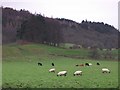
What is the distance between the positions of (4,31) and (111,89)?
169 metres

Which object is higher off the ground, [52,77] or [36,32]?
[36,32]

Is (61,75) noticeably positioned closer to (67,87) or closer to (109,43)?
(67,87)

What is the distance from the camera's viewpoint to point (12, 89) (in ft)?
61.5

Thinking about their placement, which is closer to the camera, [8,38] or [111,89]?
[111,89]

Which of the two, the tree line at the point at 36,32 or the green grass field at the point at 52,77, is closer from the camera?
the green grass field at the point at 52,77

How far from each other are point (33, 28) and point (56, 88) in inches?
4461

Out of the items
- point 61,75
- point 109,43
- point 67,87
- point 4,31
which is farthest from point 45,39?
point 67,87

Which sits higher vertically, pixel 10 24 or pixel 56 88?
pixel 10 24

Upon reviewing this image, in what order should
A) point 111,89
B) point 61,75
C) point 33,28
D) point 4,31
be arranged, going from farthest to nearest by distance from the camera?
1. point 4,31
2. point 33,28
3. point 61,75
4. point 111,89

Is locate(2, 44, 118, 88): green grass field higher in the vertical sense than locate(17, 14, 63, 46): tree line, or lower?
lower

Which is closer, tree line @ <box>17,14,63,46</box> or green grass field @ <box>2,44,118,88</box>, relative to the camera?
green grass field @ <box>2,44,118,88</box>

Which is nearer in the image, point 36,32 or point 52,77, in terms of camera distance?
point 52,77

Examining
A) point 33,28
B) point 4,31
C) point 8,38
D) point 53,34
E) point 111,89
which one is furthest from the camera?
point 4,31

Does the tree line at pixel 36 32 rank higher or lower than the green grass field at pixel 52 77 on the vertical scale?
higher
